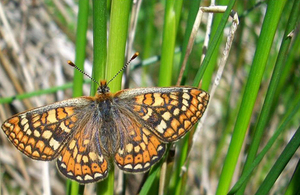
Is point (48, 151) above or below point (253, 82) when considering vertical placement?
below

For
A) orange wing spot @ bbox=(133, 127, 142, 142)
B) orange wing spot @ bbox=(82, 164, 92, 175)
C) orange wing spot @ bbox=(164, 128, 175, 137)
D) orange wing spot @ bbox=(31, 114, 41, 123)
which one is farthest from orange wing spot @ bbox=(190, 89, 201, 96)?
orange wing spot @ bbox=(31, 114, 41, 123)

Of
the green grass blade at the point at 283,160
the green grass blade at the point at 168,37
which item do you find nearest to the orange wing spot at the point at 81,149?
the green grass blade at the point at 168,37

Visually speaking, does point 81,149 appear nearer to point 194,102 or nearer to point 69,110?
point 69,110

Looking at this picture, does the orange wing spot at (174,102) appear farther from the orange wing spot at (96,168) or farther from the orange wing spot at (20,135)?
the orange wing spot at (20,135)

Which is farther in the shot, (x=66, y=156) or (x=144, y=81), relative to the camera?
(x=144, y=81)

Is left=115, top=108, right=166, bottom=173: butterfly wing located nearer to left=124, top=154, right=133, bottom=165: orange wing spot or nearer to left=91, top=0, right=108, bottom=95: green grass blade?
left=124, top=154, right=133, bottom=165: orange wing spot

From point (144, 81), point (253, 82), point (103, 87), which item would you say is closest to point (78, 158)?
point (103, 87)
